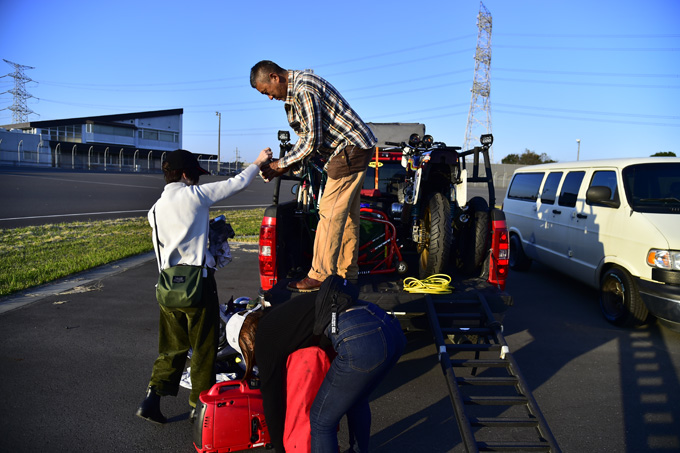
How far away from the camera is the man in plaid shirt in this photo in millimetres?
4035

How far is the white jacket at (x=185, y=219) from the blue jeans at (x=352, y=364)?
140cm

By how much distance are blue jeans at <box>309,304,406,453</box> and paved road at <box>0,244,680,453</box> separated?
1013mm

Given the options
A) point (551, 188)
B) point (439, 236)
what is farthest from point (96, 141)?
point (439, 236)

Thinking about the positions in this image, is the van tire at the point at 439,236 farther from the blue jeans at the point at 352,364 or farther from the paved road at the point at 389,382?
the blue jeans at the point at 352,364

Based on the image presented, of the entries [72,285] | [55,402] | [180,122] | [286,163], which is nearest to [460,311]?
[286,163]

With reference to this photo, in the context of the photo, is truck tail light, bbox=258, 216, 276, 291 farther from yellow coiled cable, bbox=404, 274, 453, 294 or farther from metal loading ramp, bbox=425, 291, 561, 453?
metal loading ramp, bbox=425, 291, 561, 453

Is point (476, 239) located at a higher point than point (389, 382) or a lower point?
higher

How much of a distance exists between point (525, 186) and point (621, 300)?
3.79m

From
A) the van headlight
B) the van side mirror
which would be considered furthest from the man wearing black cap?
the van side mirror

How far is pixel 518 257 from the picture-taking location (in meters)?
9.23

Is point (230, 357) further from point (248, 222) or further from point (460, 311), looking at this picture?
point (248, 222)

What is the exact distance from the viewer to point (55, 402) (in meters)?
3.65

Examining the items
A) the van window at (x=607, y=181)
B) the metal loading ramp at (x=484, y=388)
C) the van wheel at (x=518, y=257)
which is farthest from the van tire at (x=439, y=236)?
the van wheel at (x=518, y=257)

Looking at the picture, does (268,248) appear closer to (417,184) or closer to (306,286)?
(306,286)
